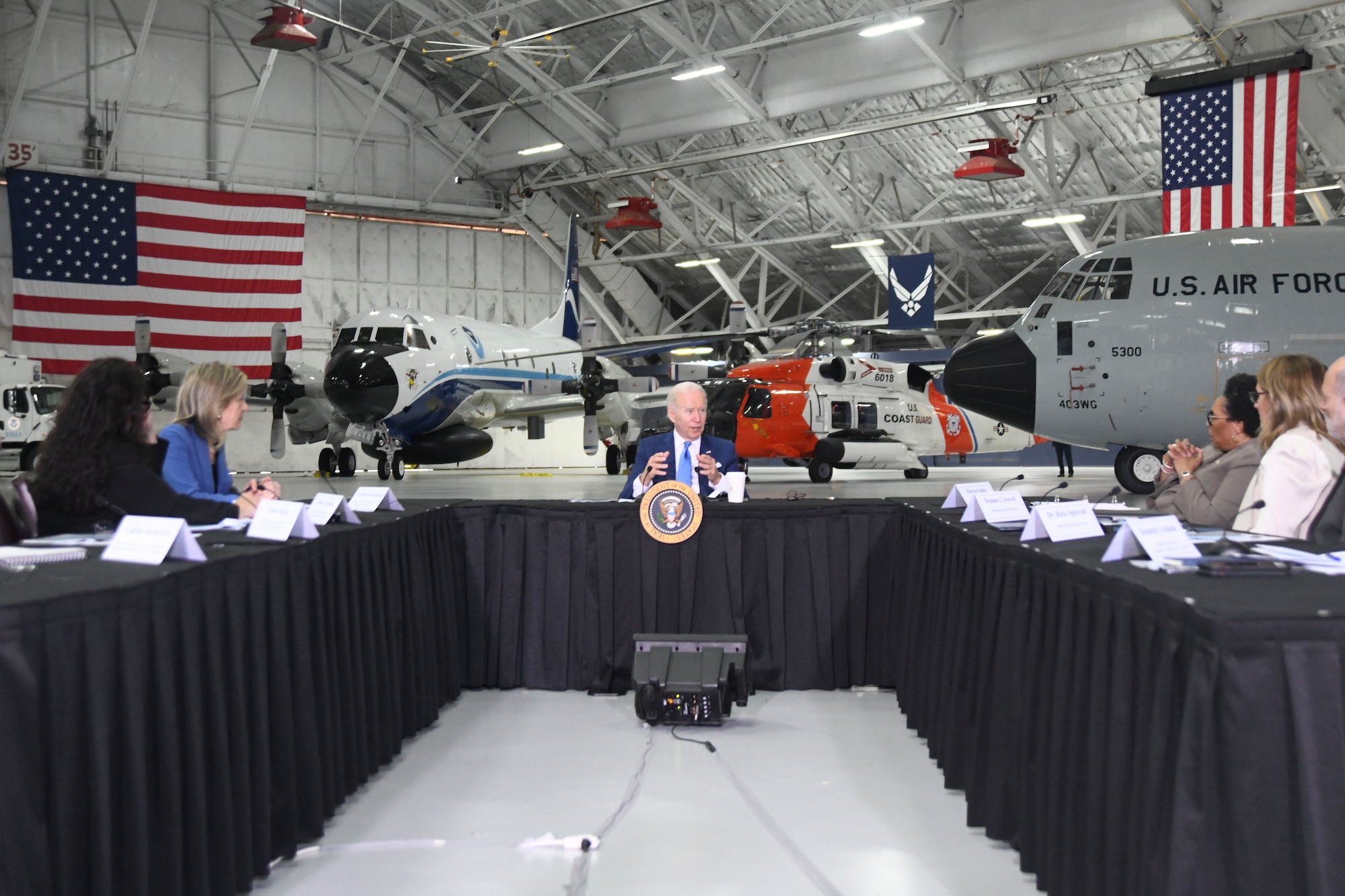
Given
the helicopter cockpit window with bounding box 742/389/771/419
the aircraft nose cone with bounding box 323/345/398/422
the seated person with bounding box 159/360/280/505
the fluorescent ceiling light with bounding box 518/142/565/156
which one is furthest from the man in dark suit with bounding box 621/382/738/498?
the fluorescent ceiling light with bounding box 518/142/565/156

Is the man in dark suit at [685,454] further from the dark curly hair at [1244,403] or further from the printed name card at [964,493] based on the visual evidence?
the dark curly hair at [1244,403]

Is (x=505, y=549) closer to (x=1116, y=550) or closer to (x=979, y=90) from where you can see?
(x=1116, y=550)

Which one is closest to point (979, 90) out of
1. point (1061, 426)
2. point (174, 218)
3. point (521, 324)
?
point (1061, 426)

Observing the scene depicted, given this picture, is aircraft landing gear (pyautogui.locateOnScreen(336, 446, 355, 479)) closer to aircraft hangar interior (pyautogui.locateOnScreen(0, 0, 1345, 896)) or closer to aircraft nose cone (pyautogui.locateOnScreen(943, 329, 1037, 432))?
aircraft hangar interior (pyautogui.locateOnScreen(0, 0, 1345, 896))

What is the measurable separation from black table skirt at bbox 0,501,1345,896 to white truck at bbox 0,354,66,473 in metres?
18.3

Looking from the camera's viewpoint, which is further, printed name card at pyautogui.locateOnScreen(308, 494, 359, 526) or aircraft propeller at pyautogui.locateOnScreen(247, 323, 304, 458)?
aircraft propeller at pyautogui.locateOnScreen(247, 323, 304, 458)

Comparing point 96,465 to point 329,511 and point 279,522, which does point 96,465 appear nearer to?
point 279,522

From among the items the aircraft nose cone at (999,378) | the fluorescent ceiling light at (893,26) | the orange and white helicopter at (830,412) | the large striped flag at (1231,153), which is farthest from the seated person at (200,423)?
the fluorescent ceiling light at (893,26)

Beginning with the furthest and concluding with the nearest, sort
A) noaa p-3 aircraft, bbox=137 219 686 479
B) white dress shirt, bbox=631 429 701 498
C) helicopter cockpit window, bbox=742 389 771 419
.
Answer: noaa p-3 aircraft, bbox=137 219 686 479 < helicopter cockpit window, bbox=742 389 771 419 < white dress shirt, bbox=631 429 701 498

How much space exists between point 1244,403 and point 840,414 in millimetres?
12294

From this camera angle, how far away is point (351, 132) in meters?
24.1

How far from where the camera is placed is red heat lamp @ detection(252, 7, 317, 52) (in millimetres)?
15938

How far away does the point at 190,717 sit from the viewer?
230cm

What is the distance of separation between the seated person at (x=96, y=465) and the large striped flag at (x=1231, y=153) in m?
10.5
